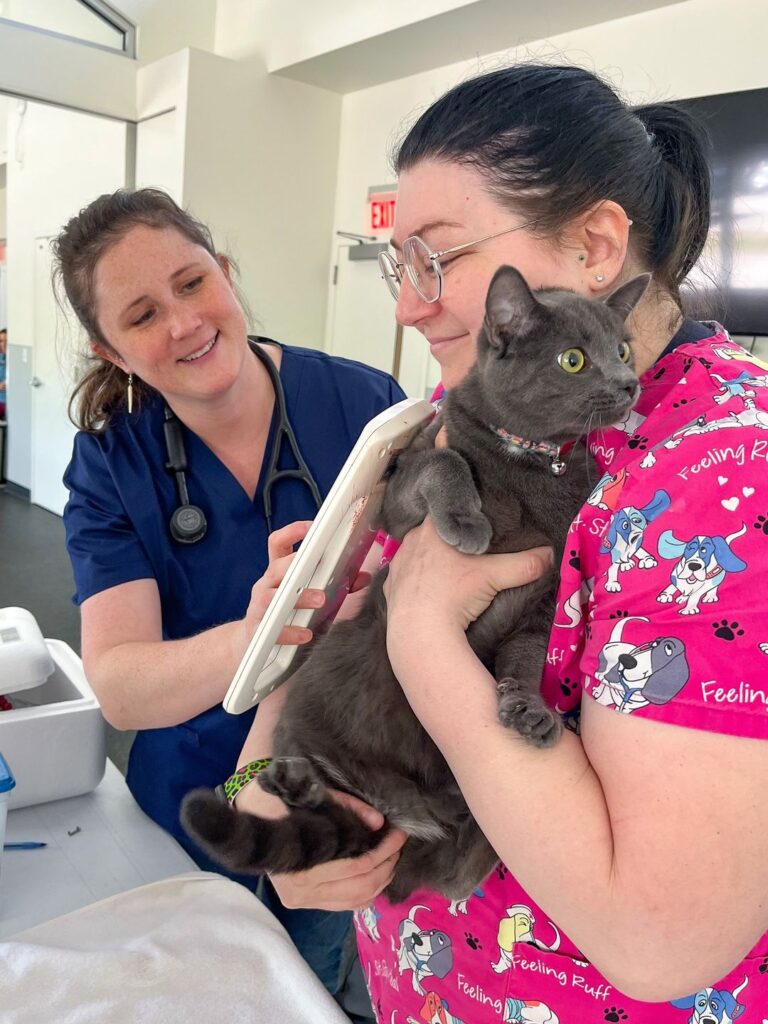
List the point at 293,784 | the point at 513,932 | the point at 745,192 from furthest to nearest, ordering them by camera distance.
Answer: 1. the point at 745,192
2. the point at 293,784
3. the point at 513,932

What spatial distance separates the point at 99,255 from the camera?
128 centimetres

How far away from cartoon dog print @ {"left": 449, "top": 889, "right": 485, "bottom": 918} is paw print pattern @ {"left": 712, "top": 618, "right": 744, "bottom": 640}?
45 cm

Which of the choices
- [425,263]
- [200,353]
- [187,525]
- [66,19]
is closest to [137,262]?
[200,353]

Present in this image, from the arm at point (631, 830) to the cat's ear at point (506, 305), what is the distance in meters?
0.42

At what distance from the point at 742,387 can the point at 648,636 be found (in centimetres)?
26

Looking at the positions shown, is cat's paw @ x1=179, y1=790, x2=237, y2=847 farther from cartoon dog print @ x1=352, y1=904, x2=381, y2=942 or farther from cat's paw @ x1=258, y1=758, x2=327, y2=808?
cartoon dog print @ x1=352, y1=904, x2=381, y2=942

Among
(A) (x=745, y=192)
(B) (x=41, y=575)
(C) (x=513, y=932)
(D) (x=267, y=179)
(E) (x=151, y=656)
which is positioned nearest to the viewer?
(C) (x=513, y=932)

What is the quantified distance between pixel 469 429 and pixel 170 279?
65 cm

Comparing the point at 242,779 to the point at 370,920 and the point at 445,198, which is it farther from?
the point at 445,198

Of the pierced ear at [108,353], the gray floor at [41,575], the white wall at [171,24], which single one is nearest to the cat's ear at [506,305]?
the pierced ear at [108,353]

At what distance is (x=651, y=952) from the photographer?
22.7 inches

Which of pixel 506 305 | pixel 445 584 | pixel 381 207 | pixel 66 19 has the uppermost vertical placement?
pixel 66 19

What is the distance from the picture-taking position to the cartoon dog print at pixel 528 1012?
0.75 m

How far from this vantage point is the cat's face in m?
0.80
